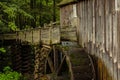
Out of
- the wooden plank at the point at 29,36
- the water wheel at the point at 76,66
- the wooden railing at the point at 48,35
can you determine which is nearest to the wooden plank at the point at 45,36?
the wooden railing at the point at 48,35

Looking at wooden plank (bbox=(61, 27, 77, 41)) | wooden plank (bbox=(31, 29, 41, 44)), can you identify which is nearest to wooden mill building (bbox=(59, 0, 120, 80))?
wooden plank (bbox=(61, 27, 77, 41))

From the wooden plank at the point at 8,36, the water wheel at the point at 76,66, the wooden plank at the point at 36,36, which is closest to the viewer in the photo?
the water wheel at the point at 76,66

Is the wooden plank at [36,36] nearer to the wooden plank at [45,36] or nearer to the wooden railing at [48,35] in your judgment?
the wooden railing at [48,35]

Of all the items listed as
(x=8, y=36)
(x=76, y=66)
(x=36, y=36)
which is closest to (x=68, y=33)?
(x=76, y=66)

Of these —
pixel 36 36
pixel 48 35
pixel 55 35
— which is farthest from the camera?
pixel 36 36

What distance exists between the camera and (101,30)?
1034 centimetres

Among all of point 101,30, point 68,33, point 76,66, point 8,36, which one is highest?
point 101,30

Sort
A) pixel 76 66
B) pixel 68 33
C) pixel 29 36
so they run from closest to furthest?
pixel 76 66 < pixel 68 33 < pixel 29 36

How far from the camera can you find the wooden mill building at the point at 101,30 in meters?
8.90

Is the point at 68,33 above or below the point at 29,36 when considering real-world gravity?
above

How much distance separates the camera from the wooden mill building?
29.2 feet

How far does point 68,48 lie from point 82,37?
2.57 ft

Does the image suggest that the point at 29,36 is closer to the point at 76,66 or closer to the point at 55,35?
the point at 55,35

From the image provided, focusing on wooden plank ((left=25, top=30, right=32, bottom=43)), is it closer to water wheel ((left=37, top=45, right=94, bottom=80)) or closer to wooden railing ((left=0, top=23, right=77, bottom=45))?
wooden railing ((left=0, top=23, right=77, bottom=45))
